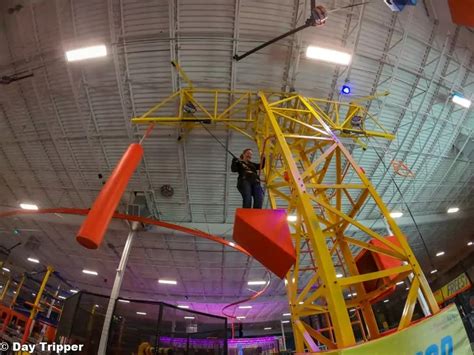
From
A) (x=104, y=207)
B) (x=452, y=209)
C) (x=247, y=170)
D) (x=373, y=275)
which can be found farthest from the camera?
(x=452, y=209)

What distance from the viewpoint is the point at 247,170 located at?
5.77 meters

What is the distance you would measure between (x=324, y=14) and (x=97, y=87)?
26.8ft

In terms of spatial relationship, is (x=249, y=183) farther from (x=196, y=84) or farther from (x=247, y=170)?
(x=196, y=84)

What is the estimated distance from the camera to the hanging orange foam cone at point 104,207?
5.08 ft

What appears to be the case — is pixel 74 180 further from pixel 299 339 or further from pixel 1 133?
pixel 299 339

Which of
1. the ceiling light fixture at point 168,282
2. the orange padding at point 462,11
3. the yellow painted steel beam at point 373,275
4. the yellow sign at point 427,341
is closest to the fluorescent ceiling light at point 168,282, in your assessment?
the ceiling light fixture at point 168,282

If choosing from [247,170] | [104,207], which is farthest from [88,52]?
[104,207]

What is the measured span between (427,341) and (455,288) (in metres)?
22.3

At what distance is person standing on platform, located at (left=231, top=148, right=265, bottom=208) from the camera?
5391mm

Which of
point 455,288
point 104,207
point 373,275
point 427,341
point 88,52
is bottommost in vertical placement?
point 427,341

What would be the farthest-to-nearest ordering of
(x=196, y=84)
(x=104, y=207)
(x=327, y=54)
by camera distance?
(x=196, y=84)
(x=327, y=54)
(x=104, y=207)

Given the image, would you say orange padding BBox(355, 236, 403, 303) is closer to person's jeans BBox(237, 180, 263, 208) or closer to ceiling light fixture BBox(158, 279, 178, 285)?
person's jeans BBox(237, 180, 263, 208)

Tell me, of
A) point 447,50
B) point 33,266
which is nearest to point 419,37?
point 447,50

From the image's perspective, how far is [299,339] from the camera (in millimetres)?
3951
